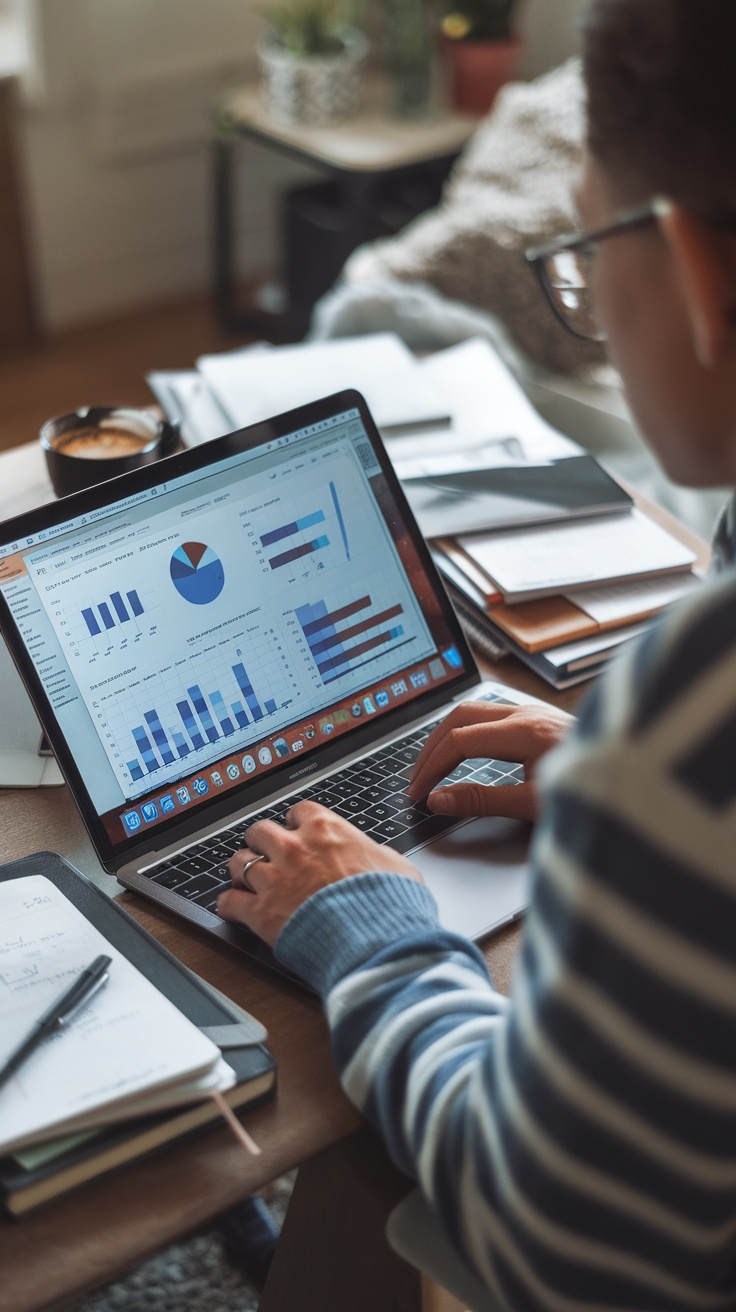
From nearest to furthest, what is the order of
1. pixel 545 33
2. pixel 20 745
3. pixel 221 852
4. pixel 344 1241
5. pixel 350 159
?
pixel 344 1241 → pixel 221 852 → pixel 20 745 → pixel 350 159 → pixel 545 33

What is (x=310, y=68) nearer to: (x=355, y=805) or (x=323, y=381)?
(x=323, y=381)

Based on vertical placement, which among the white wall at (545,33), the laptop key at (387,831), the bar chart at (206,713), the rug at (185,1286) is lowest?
the rug at (185,1286)

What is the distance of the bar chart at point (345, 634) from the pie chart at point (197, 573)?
73 millimetres

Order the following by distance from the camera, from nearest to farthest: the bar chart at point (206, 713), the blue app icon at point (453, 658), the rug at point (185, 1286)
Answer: the bar chart at point (206, 713), the blue app icon at point (453, 658), the rug at point (185, 1286)

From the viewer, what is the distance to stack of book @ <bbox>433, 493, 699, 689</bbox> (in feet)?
3.67

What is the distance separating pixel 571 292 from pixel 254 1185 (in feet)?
2.02

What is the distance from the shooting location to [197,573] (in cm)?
93

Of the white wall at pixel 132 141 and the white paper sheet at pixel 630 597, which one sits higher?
the white wall at pixel 132 141

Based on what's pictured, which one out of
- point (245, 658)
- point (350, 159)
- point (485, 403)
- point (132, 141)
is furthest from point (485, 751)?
point (132, 141)

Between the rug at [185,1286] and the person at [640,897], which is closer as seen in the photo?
the person at [640,897]

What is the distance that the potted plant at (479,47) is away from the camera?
3.04 meters

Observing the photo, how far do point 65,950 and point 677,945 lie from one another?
1.33 feet

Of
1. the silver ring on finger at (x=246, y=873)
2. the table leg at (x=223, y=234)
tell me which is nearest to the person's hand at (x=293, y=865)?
the silver ring on finger at (x=246, y=873)

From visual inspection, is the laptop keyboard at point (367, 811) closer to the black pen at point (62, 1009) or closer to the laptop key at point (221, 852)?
the laptop key at point (221, 852)
